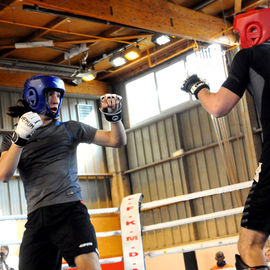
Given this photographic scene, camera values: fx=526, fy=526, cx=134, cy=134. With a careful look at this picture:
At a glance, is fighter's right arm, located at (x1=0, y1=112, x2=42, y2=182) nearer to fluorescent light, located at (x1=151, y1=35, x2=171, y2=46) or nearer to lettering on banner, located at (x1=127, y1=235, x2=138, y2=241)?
lettering on banner, located at (x1=127, y1=235, x2=138, y2=241)

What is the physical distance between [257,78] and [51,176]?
1.33 meters

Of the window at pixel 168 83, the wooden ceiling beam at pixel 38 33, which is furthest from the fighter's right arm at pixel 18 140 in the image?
the window at pixel 168 83

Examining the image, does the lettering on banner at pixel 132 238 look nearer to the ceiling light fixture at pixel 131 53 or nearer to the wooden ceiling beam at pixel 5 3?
the wooden ceiling beam at pixel 5 3

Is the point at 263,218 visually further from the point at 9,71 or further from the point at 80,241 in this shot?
the point at 9,71

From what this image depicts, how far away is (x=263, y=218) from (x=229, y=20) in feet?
37.0

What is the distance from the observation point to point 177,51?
14.5 meters

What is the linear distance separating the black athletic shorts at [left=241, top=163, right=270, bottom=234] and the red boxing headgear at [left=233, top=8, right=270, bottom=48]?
65 cm

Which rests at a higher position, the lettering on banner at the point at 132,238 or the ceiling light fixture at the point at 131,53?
the ceiling light fixture at the point at 131,53

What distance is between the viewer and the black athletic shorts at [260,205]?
243 centimetres

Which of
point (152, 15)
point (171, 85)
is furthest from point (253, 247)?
point (171, 85)

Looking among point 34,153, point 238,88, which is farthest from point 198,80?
point 34,153

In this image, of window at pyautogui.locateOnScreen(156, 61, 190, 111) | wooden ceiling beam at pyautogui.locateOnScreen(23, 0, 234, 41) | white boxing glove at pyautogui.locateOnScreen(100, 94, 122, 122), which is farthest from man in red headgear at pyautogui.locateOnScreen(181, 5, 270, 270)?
window at pyautogui.locateOnScreen(156, 61, 190, 111)

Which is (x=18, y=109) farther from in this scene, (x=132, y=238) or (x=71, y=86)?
(x=71, y=86)

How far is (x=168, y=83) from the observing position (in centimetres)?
1481
